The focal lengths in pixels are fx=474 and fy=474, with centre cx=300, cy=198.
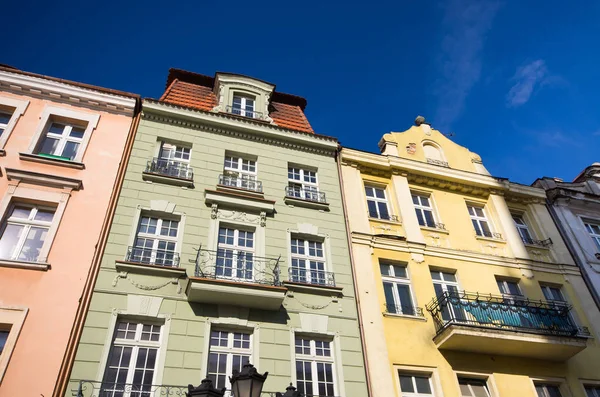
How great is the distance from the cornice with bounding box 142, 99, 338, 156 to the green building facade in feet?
0.13

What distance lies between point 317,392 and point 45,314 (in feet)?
20.9

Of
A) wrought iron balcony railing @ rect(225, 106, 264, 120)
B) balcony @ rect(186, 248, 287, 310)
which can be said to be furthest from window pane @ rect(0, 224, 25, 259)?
wrought iron balcony railing @ rect(225, 106, 264, 120)

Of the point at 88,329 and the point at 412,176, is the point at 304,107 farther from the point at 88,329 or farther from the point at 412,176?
the point at 88,329

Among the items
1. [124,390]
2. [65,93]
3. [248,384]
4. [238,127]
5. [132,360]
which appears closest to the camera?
[248,384]

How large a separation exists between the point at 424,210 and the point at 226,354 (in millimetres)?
9148

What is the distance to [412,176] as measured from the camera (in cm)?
1761

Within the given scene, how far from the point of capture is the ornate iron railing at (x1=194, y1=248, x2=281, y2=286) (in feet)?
40.2

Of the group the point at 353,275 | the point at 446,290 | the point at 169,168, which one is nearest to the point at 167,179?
the point at 169,168

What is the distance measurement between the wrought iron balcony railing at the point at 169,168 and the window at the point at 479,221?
33.6 ft

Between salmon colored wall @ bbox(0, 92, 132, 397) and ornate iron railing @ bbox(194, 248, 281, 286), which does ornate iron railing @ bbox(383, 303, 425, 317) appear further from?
salmon colored wall @ bbox(0, 92, 132, 397)

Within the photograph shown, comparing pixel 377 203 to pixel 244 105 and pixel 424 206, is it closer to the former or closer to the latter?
pixel 424 206

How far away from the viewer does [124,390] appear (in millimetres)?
9891

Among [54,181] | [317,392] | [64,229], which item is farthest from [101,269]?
[317,392]

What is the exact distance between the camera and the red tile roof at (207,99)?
57.1 ft
